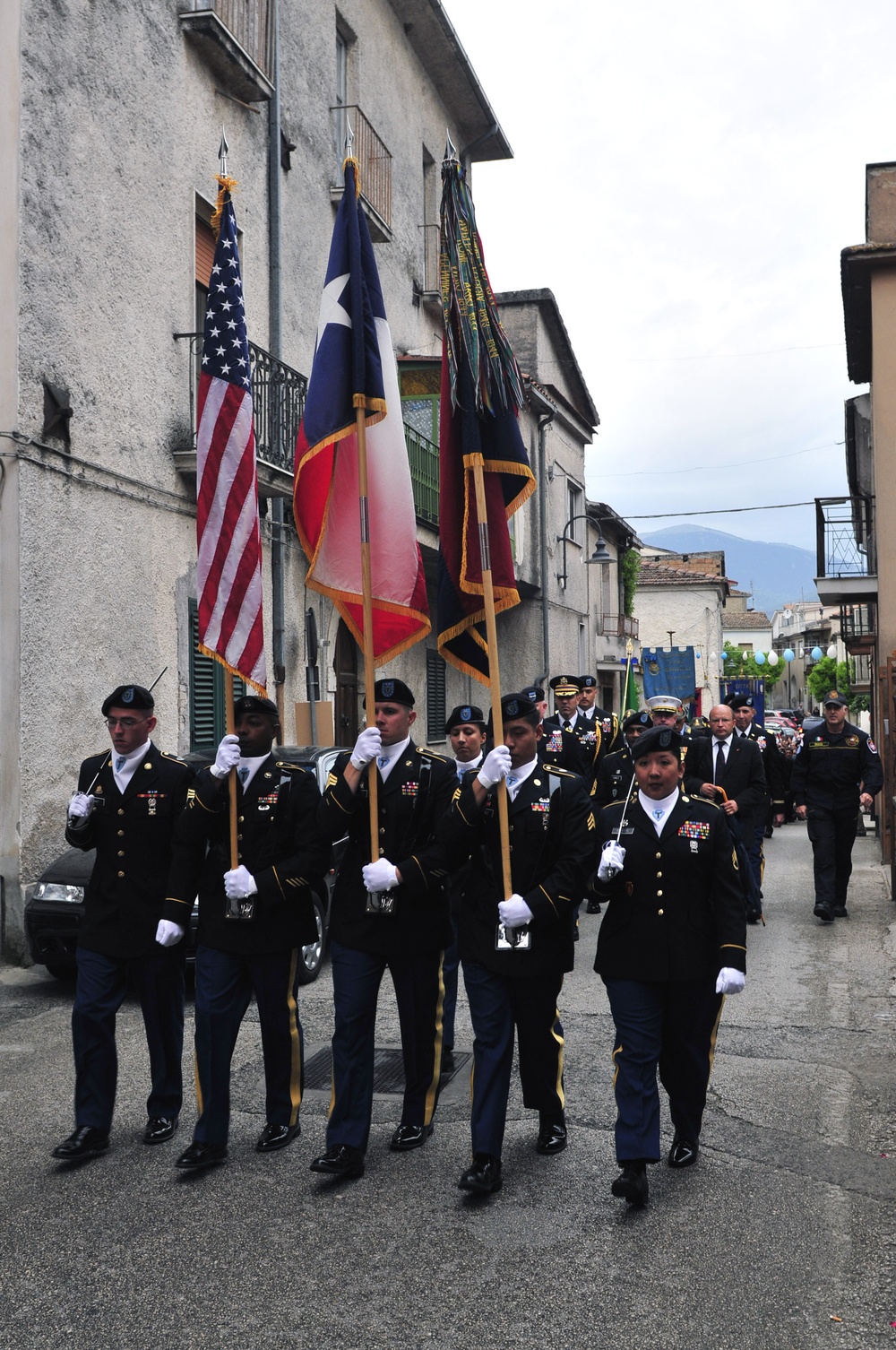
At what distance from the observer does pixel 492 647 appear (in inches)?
217

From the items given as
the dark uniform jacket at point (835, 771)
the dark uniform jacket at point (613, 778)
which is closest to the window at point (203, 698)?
the dark uniform jacket at point (613, 778)

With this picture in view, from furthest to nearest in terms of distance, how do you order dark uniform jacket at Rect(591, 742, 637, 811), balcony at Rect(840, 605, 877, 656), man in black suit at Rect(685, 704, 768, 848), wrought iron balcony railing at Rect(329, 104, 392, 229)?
balcony at Rect(840, 605, 877, 656) → wrought iron balcony railing at Rect(329, 104, 392, 229) → man in black suit at Rect(685, 704, 768, 848) → dark uniform jacket at Rect(591, 742, 637, 811)

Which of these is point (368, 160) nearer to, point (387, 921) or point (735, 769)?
point (735, 769)

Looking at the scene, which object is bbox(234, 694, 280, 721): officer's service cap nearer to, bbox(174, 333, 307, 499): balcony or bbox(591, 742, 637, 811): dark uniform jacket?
bbox(591, 742, 637, 811): dark uniform jacket

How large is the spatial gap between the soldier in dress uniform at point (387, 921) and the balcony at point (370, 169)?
12662mm

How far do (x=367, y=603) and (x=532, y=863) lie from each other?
1365mm

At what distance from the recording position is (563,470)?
101 feet

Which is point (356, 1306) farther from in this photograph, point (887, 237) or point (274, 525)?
point (887, 237)

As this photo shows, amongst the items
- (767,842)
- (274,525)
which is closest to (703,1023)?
(274,525)

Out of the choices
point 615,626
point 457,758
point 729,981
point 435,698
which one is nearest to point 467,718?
point 457,758

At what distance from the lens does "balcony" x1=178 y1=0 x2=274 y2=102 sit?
41.5ft

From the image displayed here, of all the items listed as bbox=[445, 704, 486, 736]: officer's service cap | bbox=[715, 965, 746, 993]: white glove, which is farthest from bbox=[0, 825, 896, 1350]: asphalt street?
bbox=[445, 704, 486, 736]: officer's service cap

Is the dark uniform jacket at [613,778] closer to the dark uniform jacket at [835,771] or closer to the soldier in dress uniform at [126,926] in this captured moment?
the dark uniform jacket at [835,771]

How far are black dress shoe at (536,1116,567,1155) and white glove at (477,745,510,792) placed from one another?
4.81ft
